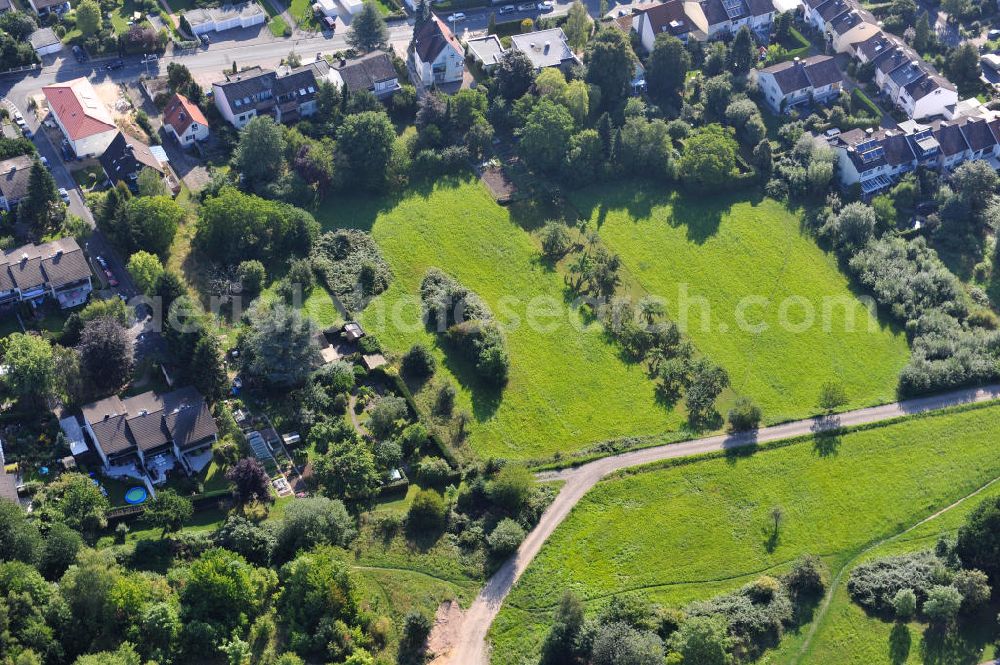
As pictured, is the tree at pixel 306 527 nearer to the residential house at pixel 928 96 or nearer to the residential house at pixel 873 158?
the residential house at pixel 873 158

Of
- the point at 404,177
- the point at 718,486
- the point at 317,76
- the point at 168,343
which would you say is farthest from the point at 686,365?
the point at 317,76

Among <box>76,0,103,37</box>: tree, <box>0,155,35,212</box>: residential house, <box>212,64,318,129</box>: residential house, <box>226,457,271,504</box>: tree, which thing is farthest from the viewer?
<box>76,0,103,37</box>: tree

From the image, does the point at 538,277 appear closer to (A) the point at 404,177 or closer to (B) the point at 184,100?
(A) the point at 404,177

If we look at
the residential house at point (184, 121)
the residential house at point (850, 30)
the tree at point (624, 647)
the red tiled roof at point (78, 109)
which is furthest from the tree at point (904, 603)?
the red tiled roof at point (78, 109)

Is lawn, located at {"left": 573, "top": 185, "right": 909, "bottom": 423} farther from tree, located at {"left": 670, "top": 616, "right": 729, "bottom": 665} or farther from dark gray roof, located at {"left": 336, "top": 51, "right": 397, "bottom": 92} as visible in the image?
dark gray roof, located at {"left": 336, "top": 51, "right": 397, "bottom": 92}

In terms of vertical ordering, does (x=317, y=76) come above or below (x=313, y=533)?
above

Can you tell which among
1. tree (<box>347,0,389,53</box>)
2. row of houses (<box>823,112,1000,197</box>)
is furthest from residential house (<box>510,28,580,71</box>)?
row of houses (<box>823,112,1000,197</box>)
